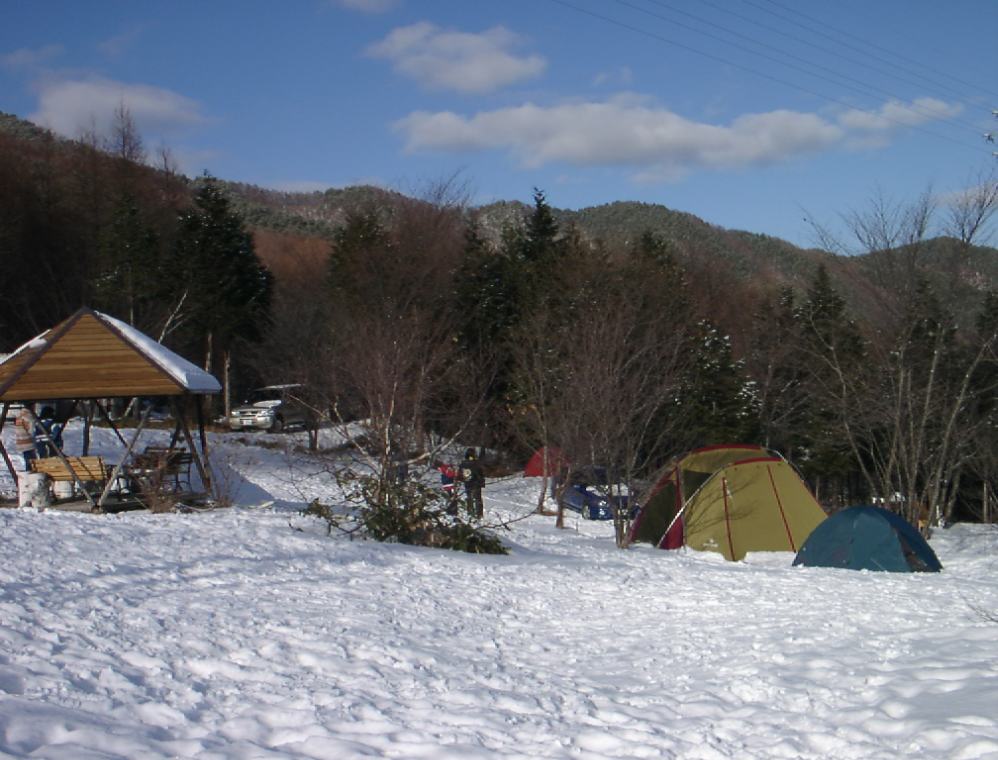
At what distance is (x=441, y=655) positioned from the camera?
297 inches

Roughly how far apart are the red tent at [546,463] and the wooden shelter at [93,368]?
799 cm

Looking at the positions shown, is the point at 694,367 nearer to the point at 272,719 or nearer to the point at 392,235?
the point at 392,235

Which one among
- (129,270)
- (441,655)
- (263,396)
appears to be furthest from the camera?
(263,396)

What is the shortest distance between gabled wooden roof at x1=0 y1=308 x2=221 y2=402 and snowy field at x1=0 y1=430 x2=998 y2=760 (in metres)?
3.32

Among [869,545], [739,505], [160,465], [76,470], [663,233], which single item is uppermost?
[663,233]

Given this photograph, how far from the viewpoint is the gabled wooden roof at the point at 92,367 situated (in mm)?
14906

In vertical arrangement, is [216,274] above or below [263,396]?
above

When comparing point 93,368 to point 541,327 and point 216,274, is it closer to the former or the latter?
point 541,327

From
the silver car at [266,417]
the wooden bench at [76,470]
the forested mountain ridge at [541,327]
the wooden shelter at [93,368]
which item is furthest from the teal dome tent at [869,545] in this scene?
the silver car at [266,417]

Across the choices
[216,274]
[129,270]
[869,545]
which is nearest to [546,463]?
[869,545]

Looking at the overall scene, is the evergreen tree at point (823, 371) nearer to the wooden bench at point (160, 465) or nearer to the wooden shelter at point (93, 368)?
the wooden bench at point (160, 465)

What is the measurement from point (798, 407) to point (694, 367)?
23.6ft

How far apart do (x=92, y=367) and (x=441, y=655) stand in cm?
992

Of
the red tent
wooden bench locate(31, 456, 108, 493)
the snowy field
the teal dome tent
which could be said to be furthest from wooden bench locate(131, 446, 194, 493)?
the teal dome tent
